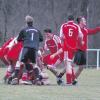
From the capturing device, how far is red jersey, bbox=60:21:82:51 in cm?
2034

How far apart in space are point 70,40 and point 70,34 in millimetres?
261

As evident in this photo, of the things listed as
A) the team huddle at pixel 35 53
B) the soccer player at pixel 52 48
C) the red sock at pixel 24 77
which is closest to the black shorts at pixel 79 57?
the team huddle at pixel 35 53

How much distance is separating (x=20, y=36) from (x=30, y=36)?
28 cm

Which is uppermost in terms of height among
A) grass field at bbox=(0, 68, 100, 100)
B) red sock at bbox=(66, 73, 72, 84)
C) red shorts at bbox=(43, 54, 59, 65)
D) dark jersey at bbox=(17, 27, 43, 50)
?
dark jersey at bbox=(17, 27, 43, 50)

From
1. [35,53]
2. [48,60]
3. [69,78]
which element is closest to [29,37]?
[35,53]

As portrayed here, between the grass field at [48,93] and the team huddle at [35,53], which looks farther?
the team huddle at [35,53]

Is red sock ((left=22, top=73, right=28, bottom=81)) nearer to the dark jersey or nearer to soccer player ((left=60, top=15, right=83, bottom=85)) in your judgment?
the dark jersey

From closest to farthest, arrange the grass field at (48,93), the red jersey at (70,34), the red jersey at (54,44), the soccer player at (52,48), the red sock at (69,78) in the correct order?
the grass field at (48,93) → the red jersey at (70,34) → the red sock at (69,78) → the soccer player at (52,48) → the red jersey at (54,44)

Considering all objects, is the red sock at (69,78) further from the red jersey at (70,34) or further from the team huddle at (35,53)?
the red jersey at (70,34)

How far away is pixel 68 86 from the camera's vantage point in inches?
780

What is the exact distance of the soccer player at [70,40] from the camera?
2036cm

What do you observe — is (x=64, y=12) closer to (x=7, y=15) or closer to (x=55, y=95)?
(x=7, y=15)

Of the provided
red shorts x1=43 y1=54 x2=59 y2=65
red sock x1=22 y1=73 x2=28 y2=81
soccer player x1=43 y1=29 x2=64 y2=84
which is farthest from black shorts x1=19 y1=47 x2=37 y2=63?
red shorts x1=43 y1=54 x2=59 y2=65

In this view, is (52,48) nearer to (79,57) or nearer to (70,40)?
(79,57)
